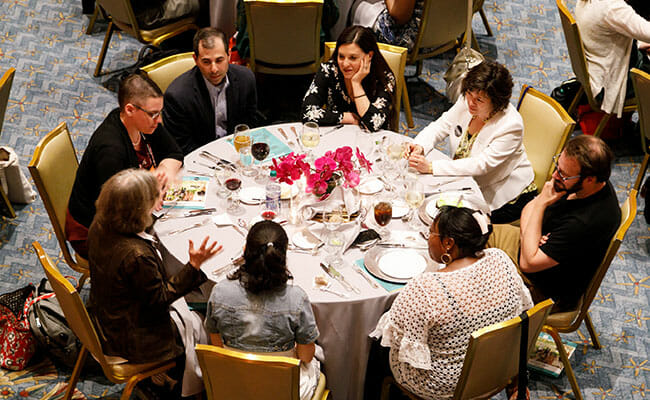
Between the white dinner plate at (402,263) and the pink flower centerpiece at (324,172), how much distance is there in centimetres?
41

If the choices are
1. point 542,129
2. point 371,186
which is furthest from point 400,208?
point 542,129

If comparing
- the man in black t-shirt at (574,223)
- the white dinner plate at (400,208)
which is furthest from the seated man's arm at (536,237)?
the white dinner plate at (400,208)

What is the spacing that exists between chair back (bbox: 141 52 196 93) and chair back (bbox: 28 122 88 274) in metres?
0.77

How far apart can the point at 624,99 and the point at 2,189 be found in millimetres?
4321

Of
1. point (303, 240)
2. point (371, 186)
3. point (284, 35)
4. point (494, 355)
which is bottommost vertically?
point (494, 355)

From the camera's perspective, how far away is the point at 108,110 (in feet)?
17.3

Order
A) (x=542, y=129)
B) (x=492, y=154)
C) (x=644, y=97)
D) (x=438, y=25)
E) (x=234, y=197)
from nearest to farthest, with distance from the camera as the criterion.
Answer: (x=234, y=197) → (x=492, y=154) → (x=542, y=129) → (x=644, y=97) → (x=438, y=25)

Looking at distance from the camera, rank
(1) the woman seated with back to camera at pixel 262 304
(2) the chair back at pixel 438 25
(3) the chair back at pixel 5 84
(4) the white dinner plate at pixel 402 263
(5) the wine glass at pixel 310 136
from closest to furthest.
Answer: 1. (1) the woman seated with back to camera at pixel 262 304
2. (4) the white dinner plate at pixel 402 263
3. (5) the wine glass at pixel 310 136
4. (3) the chair back at pixel 5 84
5. (2) the chair back at pixel 438 25

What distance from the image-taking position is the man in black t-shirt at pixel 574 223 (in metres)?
2.95

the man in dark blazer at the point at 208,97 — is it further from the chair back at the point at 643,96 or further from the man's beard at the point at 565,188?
the chair back at the point at 643,96

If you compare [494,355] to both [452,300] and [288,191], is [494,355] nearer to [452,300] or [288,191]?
[452,300]

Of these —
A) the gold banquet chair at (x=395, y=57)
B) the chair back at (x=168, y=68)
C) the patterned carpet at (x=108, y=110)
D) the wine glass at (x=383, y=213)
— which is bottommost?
the patterned carpet at (x=108, y=110)

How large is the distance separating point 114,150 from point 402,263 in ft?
4.96

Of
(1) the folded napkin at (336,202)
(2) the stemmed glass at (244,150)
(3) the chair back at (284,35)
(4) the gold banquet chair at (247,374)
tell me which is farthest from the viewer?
(3) the chair back at (284,35)
